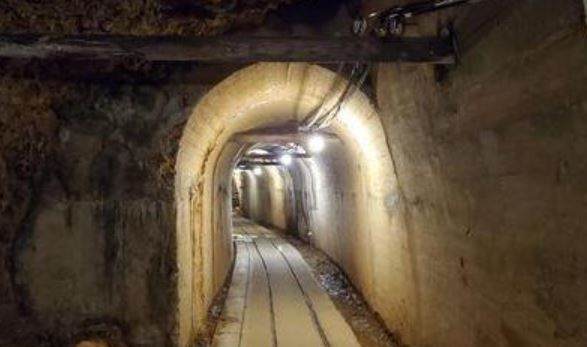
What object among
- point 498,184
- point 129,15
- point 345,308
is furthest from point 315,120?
point 498,184

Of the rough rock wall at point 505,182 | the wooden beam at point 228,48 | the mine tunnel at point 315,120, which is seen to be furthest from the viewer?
the wooden beam at point 228,48

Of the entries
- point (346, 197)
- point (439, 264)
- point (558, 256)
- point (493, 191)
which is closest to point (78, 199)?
point (439, 264)

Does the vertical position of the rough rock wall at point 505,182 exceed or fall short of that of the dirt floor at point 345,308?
it exceeds it

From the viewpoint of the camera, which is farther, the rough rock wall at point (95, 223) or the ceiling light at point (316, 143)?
the ceiling light at point (316, 143)

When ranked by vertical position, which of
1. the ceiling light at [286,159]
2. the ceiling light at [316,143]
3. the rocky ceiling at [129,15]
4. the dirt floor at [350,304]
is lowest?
the dirt floor at [350,304]

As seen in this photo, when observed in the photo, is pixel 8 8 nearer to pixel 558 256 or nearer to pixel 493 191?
pixel 493 191

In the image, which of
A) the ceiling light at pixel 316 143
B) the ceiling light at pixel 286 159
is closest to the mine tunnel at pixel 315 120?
the ceiling light at pixel 316 143

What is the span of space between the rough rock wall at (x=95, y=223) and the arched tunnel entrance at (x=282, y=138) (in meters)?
0.29

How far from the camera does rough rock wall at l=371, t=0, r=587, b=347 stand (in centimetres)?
274

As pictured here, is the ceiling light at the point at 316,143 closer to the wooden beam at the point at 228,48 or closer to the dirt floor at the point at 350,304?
the dirt floor at the point at 350,304

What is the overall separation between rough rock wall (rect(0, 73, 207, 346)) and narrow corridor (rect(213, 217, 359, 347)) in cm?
206

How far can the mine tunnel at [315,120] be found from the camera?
10.1 feet

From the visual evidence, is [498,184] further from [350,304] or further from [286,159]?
[286,159]

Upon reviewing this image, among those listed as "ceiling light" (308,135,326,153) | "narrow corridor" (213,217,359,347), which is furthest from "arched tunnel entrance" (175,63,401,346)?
"narrow corridor" (213,217,359,347)
